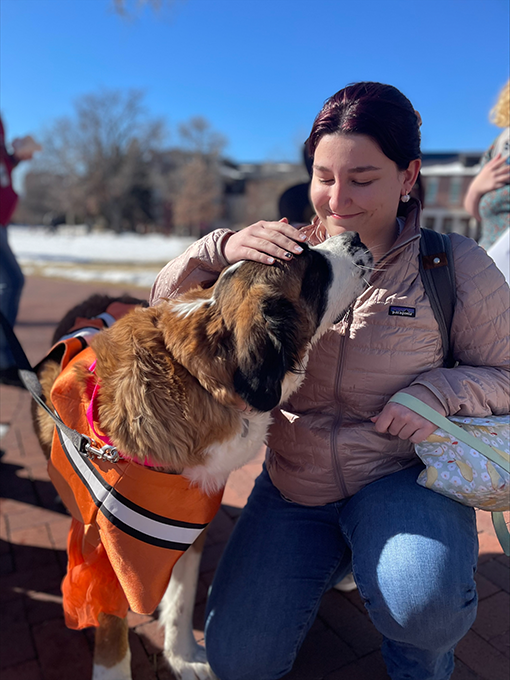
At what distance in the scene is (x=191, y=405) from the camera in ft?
5.93

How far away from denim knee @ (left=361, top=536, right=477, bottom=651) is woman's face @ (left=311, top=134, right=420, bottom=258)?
48.0 inches

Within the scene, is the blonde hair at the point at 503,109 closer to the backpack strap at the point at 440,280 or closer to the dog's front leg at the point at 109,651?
the backpack strap at the point at 440,280

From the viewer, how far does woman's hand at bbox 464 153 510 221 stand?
9.93 ft

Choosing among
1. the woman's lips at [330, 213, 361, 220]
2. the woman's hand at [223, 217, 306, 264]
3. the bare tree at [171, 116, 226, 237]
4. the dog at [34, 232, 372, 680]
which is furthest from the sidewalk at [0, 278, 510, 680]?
the bare tree at [171, 116, 226, 237]

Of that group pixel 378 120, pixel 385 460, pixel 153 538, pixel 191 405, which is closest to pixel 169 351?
pixel 191 405

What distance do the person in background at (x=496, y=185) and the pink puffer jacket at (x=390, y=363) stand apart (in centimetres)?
126

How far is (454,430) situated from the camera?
180 cm

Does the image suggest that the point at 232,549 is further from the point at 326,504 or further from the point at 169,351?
the point at 169,351

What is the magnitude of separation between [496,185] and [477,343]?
1562 mm

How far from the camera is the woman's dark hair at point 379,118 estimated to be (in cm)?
192

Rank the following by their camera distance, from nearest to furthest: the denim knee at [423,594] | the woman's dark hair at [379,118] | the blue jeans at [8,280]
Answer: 1. the denim knee at [423,594]
2. the woman's dark hair at [379,118]
3. the blue jeans at [8,280]

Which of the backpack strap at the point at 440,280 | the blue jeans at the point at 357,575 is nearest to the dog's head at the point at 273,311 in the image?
the backpack strap at the point at 440,280

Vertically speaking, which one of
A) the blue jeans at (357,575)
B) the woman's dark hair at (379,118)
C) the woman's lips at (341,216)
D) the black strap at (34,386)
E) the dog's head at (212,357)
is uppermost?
the woman's dark hair at (379,118)

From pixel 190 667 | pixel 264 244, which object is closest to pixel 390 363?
pixel 264 244
